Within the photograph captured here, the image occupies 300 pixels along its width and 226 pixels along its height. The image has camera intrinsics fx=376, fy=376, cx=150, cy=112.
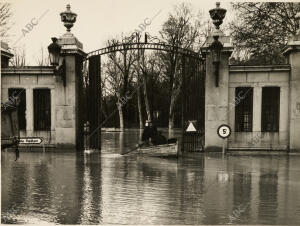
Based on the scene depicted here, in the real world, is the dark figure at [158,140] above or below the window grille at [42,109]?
below

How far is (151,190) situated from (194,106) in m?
7.28

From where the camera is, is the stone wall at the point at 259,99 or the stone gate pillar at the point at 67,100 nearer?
the stone wall at the point at 259,99

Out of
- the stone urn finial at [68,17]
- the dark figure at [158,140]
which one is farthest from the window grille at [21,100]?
the dark figure at [158,140]

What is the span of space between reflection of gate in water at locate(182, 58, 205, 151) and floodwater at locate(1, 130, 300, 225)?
152 centimetres

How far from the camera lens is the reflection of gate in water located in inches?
598

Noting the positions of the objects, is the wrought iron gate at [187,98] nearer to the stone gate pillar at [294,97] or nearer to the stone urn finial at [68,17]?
the stone urn finial at [68,17]

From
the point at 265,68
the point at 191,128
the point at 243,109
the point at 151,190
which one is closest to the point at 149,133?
the point at 191,128

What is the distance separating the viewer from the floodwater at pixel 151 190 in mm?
6617

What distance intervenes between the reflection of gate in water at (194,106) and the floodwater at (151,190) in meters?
1.52

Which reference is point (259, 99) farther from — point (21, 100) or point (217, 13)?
point (21, 100)

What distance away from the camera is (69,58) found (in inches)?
606

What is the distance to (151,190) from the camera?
8625 millimetres

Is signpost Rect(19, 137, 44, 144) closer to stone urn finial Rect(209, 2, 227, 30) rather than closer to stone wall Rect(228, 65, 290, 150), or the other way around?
stone wall Rect(228, 65, 290, 150)

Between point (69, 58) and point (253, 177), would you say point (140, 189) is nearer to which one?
point (253, 177)
